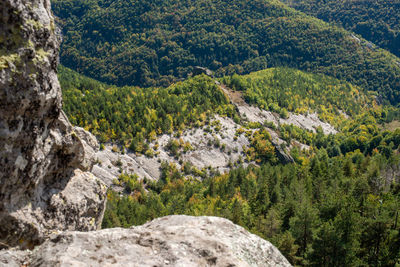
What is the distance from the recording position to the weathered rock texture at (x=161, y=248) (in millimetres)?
12820

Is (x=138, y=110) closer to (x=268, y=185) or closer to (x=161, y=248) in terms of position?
(x=268, y=185)

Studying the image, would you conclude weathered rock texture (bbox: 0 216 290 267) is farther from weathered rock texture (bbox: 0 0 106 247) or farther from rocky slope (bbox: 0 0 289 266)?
weathered rock texture (bbox: 0 0 106 247)

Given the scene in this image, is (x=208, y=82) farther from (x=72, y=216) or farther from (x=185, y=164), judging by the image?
(x=72, y=216)

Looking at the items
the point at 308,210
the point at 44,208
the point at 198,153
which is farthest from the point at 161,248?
the point at 198,153

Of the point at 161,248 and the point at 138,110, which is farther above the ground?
the point at 161,248

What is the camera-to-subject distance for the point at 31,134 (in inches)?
582

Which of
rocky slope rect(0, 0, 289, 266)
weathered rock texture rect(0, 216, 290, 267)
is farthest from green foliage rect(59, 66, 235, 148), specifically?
weathered rock texture rect(0, 216, 290, 267)

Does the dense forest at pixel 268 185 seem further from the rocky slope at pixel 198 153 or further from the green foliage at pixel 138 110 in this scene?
the rocky slope at pixel 198 153

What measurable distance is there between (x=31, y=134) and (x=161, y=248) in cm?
781

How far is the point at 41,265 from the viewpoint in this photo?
12.3 m

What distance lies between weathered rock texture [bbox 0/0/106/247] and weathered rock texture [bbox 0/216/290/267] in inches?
102

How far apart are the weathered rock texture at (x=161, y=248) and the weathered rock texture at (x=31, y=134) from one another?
2583 mm

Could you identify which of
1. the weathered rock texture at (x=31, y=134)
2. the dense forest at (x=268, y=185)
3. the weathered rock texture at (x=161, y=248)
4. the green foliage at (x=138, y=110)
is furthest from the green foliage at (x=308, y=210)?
the weathered rock texture at (x=31, y=134)

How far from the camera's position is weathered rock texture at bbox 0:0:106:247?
13172 millimetres
